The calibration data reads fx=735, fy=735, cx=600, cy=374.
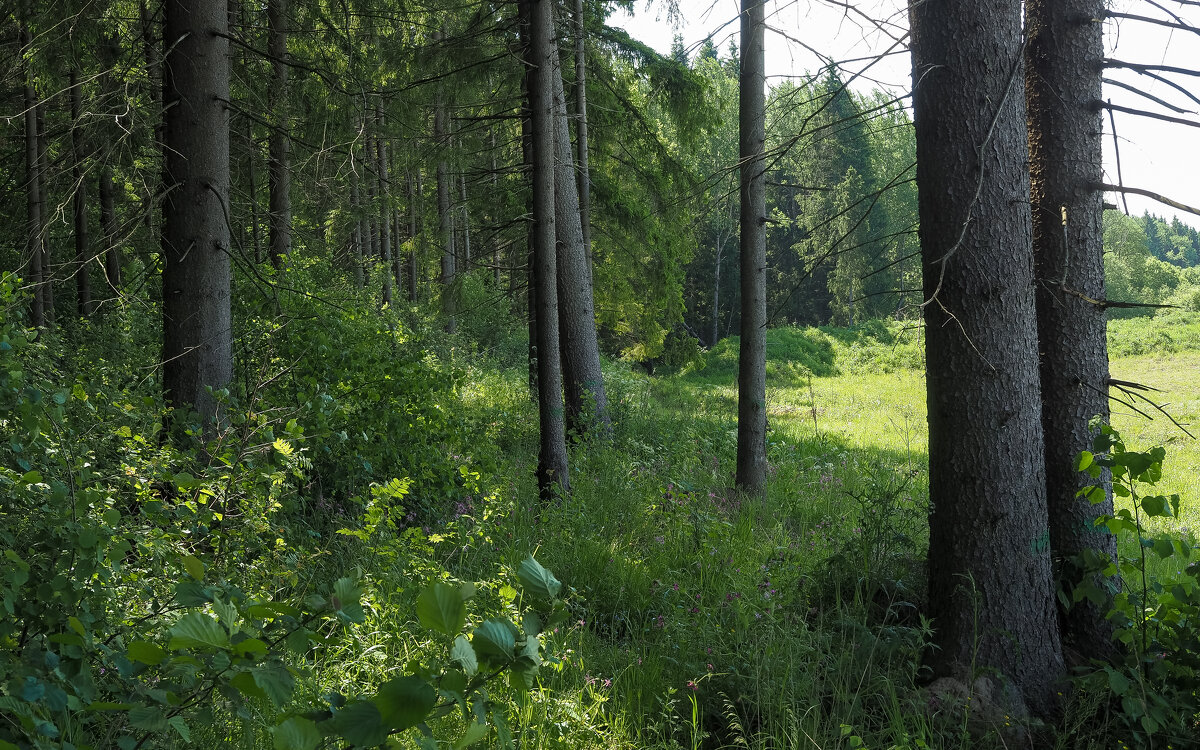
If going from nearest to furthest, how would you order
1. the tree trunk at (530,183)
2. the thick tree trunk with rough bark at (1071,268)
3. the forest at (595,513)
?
the forest at (595,513) < the thick tree trunk with rough bark at (1071,268) < the tree trunk at (530,183)

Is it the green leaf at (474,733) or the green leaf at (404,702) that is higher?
the green leaf at (404,702)

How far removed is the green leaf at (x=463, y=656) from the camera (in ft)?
3.85

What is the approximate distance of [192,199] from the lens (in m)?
4.96

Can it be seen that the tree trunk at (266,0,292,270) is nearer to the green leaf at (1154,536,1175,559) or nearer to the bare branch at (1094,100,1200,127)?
the bare branch at (1094,100,1200,127)

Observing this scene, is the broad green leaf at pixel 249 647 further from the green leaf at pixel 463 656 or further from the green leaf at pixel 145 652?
the green leaf at pixel 463 656

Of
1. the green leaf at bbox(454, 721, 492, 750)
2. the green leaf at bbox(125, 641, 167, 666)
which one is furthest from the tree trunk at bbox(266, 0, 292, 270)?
the green leaf at bbox(454, 721, 492, 750)

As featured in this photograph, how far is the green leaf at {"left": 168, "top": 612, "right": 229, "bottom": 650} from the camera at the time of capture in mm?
1174

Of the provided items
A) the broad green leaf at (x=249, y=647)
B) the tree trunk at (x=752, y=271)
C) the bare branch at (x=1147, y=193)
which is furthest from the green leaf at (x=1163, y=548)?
the tree trunk at (x=752, y=271)

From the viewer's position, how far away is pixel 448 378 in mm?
6234

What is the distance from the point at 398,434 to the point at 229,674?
158 inches

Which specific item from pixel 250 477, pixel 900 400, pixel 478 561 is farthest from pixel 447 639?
pixel 900 400

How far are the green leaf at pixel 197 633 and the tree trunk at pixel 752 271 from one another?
621cm

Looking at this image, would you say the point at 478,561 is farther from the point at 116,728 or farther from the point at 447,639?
the point at 447,639

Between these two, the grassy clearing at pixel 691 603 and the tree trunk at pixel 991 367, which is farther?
the tree trunk at pixel 991 367
